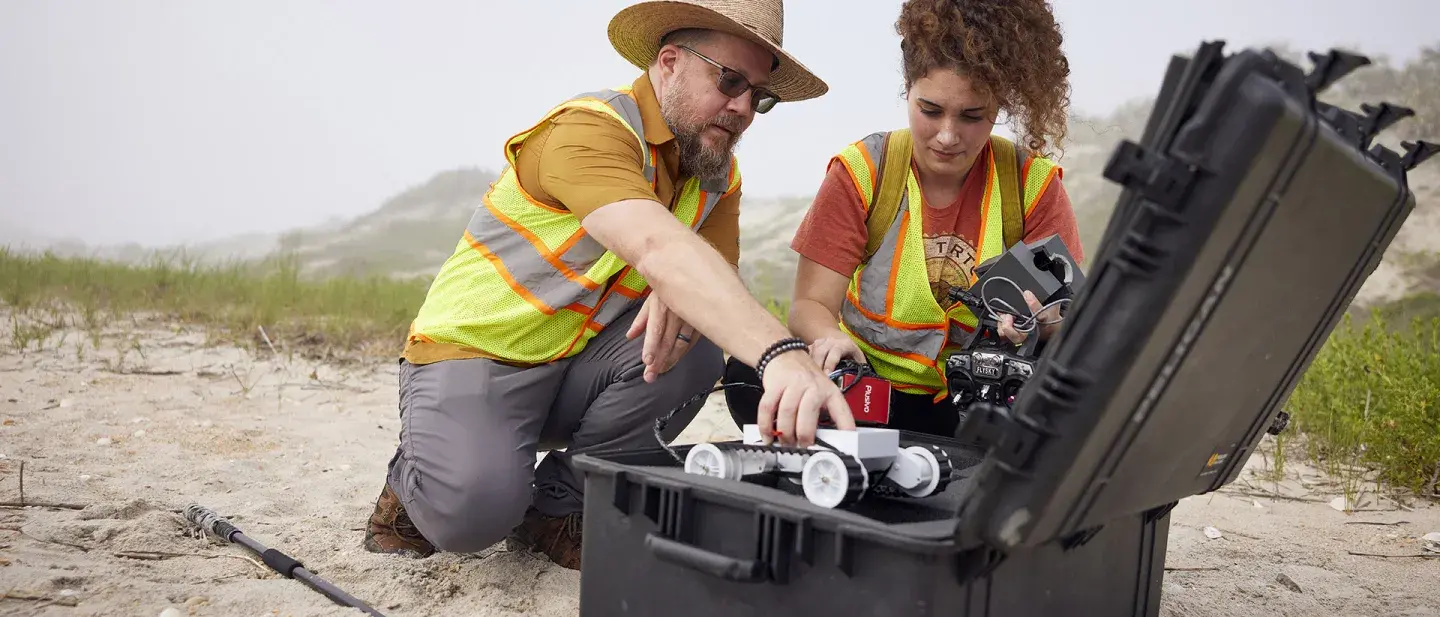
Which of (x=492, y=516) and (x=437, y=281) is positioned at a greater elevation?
(x=437, y=281)

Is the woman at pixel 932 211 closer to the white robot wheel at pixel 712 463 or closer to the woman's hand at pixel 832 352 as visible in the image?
the woman's hand at pixel 832 352

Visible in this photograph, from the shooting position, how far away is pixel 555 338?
2.83 m

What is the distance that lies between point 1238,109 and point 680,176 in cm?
179

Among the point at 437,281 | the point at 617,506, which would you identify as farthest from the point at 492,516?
the point at 617,506

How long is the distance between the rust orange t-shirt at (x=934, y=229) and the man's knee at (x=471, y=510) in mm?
1122

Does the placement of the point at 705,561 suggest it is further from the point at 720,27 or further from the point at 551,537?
the point at 720,27

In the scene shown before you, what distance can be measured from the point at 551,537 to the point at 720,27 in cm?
148

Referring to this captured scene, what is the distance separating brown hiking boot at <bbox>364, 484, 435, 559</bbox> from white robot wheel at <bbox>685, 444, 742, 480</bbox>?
50.4 inches

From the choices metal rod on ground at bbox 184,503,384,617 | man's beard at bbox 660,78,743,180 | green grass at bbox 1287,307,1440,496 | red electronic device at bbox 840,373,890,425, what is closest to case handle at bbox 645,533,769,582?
red electronic device at bbox 840,373,890,425

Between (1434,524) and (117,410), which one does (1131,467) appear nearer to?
(1434,524)

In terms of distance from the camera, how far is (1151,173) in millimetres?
1277

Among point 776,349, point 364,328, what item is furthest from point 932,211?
point 364,328

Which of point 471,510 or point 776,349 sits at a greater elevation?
point 776,349

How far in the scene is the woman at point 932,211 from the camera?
9.28ft
